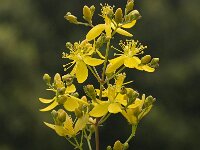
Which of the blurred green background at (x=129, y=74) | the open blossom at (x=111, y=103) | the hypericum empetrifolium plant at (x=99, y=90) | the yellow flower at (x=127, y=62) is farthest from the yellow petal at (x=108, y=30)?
the blurred green background at (x=129, y=74)

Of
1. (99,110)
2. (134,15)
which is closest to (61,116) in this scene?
(99,110)

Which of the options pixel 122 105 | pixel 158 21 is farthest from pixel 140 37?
pixel 122 105

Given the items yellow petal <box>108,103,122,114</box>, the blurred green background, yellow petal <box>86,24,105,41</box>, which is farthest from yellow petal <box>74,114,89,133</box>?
the blurred green background

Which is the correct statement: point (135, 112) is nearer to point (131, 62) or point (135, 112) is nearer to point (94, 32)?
point (131, 62)
